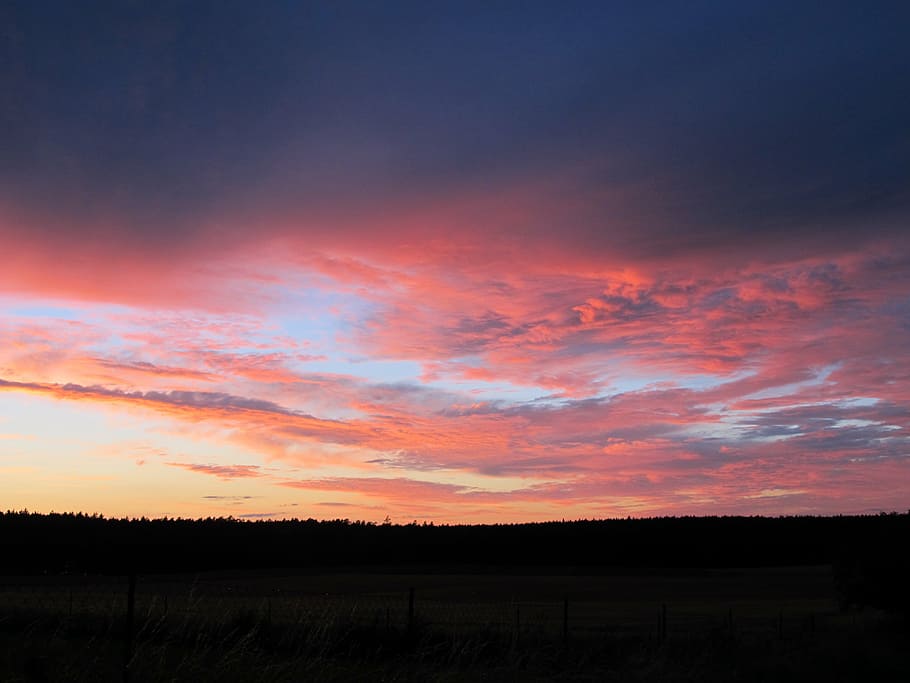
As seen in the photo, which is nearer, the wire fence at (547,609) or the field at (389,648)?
the field at (389,648)

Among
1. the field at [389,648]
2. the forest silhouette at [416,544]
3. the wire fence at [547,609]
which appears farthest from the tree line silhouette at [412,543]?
the field at [389,648]

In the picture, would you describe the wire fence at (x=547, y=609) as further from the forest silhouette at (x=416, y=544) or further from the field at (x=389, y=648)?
the forest silhouette at (x=416, y=544)

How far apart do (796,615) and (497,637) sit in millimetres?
34900

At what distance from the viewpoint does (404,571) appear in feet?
368

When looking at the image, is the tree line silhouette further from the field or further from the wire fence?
the field

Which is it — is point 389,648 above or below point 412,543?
below

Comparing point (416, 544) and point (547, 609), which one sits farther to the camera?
point (416, 544)

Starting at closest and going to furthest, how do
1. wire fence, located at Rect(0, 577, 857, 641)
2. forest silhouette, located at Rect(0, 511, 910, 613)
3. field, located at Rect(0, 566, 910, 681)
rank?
field, located at Rect(0, 566, 910, 681) < wire fence, located at Rect(0, 577, 857, 641) < forest silhouette, located at Rect(0, 511, 910, 613)

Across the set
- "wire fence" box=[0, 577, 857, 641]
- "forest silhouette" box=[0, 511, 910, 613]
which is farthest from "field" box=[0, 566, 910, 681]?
"forest silhouette" box=[0, 511, 910, 613]

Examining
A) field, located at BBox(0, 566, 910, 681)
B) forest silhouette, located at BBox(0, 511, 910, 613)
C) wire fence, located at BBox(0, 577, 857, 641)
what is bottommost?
wire fence, located at BBox(0, 577, 857, 641)

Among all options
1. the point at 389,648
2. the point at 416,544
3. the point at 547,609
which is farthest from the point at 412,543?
the point at 389,648

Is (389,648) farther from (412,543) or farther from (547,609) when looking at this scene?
(412,543)

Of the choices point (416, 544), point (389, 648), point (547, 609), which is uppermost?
point (416, 544)

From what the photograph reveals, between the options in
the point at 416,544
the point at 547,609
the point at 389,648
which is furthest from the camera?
the point at 416,544
